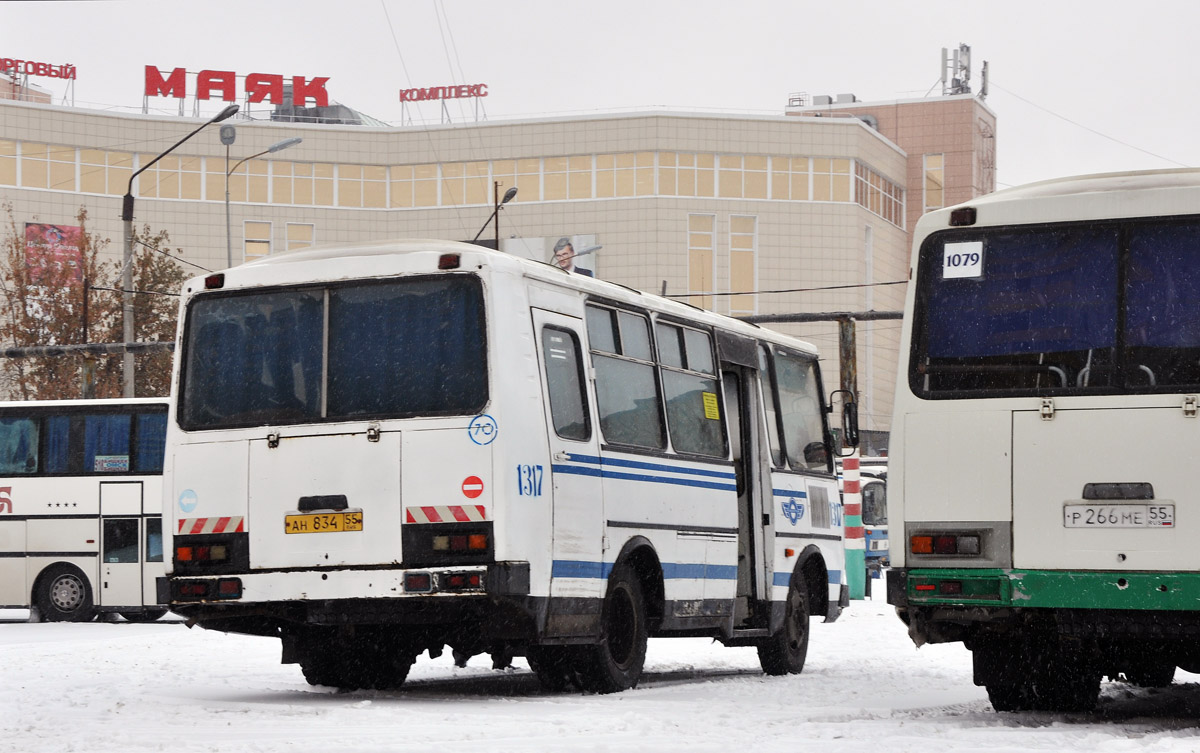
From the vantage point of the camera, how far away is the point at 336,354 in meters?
13.1

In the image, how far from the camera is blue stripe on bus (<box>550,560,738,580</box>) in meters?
12.9

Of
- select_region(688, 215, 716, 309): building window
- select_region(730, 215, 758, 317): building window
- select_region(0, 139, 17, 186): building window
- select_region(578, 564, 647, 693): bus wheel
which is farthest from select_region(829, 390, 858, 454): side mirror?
select_region(0, 139, 17, 186): building window

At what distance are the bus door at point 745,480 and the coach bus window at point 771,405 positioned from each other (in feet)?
1.17

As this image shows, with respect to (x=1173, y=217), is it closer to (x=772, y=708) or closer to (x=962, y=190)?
(x=772, y=708)

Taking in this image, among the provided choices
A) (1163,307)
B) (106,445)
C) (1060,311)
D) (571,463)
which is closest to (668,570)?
(571,463)

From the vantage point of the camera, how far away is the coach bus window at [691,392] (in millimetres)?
15180

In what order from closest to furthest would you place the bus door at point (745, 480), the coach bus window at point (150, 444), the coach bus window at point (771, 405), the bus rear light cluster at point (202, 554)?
the bus rear light cluster at point (202, 554) < the bus door at point (745, 480) < the coach bus window at point (771, 405) < the coach bus window at point (150, 444)

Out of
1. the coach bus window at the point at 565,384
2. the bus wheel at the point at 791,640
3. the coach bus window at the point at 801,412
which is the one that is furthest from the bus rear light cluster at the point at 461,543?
the coach bus window at the point at 801,412

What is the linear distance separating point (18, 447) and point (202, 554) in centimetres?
1617

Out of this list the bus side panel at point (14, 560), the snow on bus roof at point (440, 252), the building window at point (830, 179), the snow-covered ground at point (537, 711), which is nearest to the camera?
the snow-covered ground at point (537, 711)

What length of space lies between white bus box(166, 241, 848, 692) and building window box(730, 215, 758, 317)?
7195 cm

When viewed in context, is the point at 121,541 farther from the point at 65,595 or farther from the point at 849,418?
the point at 849,418

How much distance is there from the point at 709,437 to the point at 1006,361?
471cm

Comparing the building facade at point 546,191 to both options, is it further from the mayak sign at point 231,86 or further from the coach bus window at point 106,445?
the coach bus window at point 106,445
